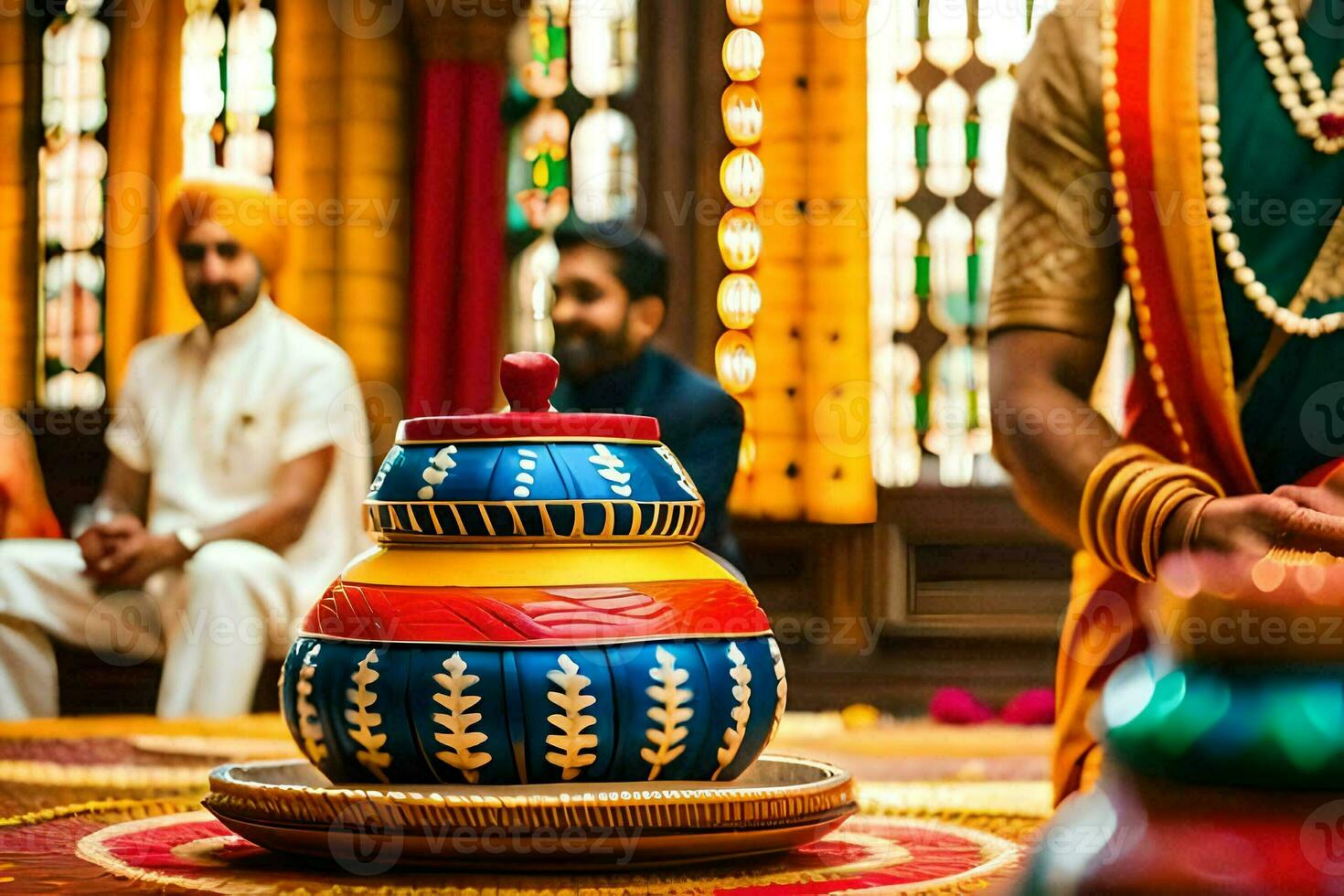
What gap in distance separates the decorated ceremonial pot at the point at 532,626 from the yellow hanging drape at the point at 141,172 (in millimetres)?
3658

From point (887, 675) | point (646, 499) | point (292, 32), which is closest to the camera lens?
point (646, 499)

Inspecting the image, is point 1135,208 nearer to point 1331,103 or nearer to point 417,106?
point 1331,103

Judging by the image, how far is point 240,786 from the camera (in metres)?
0.79

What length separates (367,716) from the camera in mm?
765

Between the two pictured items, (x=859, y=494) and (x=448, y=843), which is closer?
(x=448, y=843)

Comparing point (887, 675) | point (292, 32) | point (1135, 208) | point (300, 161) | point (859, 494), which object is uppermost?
point (292, 32)

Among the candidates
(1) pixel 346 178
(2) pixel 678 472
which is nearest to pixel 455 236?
(1) pixel 346 178

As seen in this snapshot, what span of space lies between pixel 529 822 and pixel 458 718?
0.06 meters

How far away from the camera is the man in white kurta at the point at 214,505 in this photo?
3141 mm

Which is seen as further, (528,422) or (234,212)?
(234,212)

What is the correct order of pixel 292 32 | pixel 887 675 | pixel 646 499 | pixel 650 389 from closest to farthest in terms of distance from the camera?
pixel 646 499, pixel 650 389, pixel 887 675, pixel 292 32

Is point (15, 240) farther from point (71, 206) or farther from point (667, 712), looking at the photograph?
point (667, 712)

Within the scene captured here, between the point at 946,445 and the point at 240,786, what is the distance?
3.66 m

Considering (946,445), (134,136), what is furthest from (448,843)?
(134,136)
